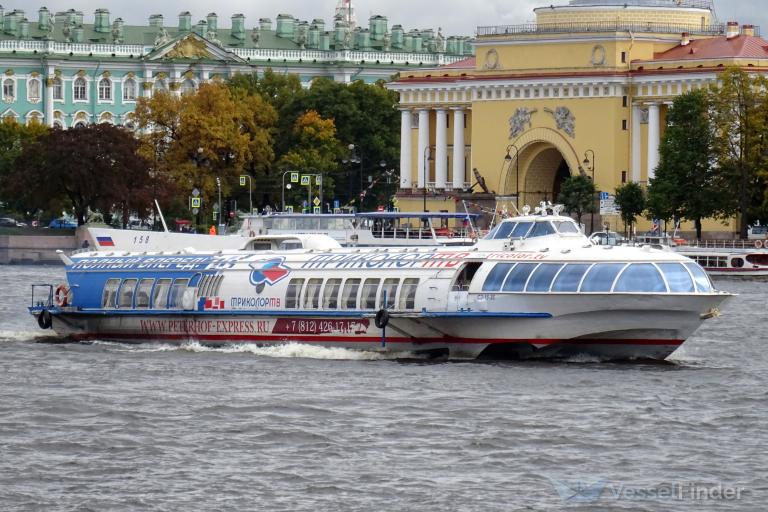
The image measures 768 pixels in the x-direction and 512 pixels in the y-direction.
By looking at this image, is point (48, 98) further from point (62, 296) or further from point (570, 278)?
point (570, 278)

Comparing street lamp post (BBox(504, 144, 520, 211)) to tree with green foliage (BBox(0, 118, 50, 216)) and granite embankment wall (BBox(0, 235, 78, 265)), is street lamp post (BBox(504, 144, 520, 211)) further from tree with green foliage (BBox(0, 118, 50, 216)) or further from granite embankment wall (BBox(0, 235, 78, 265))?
granite embankment wall (BBox(0, 235, 78, 265))

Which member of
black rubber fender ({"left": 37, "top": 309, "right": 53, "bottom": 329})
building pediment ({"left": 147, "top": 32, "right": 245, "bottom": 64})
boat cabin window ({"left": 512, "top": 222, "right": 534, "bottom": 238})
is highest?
building pediment ({"left": 147, "top": 32, "right": 245, "bottom": 64})

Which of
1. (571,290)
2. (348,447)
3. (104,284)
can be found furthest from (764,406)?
(104,284)

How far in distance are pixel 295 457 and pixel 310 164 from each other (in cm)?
10364

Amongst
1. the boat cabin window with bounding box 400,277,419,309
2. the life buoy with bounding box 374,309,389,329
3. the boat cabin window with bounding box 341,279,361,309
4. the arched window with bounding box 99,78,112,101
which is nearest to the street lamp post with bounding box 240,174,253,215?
the arched window with bounding box 99,78,112,101

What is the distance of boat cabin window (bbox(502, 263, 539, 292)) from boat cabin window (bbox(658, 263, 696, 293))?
2.78 metres

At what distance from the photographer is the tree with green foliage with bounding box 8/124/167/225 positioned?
129m

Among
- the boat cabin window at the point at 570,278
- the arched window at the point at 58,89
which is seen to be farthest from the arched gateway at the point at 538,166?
the boat cabin window at the point at 570,278

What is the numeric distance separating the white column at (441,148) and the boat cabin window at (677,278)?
96759mm

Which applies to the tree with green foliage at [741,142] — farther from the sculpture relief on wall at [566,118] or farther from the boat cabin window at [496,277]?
the boat cabin window at [496,277]

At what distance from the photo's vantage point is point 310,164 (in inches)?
5635

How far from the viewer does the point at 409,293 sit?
176 feet

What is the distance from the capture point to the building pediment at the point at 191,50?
191 meters

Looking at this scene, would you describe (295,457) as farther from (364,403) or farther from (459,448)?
(364,403)
